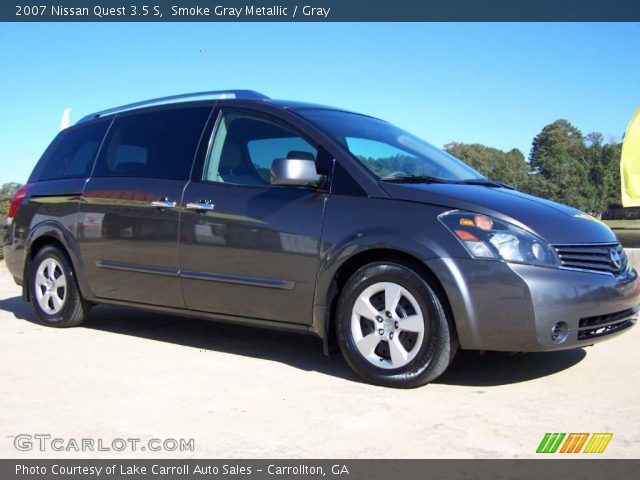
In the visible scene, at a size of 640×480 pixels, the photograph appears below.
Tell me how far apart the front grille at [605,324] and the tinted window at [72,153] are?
415 cm

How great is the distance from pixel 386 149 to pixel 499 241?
1.30m

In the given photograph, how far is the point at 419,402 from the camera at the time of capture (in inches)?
153

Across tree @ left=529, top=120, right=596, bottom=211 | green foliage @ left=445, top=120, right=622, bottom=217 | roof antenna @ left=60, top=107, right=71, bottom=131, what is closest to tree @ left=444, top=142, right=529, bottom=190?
green foliage @ left=445, top=120, right=622, bottom=217

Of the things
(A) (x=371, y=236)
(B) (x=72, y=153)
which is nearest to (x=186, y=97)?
(B) (x=72, y=153)

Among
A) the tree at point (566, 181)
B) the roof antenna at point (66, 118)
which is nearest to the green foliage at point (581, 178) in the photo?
the tree at point (566, 181)

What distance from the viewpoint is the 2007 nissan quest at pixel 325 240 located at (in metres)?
3.95

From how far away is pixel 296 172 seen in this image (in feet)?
14.5

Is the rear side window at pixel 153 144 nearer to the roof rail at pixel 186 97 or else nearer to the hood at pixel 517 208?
the roof rail at pixel 186 97

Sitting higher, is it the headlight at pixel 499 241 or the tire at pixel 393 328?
the headlight at pixel 499 241

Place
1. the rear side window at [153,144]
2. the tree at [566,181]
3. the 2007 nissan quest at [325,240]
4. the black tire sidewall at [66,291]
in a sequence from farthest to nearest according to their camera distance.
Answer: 1. the tree at [566,181]
2. the black tire sidewall at [66,291]
3. the rear side window at [153,144]
4. the 2007 nissan quest at [325,240]

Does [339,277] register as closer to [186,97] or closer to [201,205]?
[201,205]

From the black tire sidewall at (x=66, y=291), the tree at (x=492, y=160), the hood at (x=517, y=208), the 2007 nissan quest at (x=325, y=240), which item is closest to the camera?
the 2007 nissan quest at (x=325, y=240)
